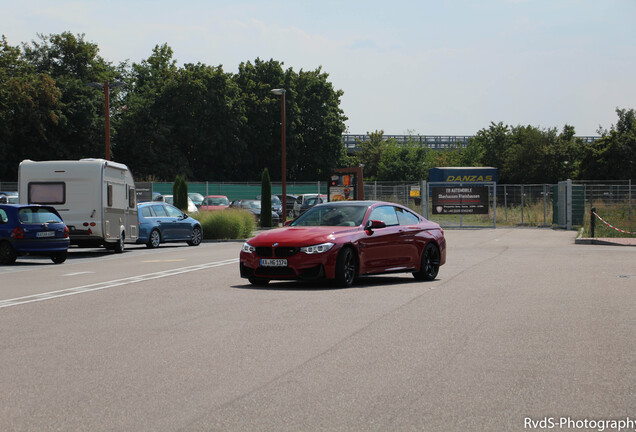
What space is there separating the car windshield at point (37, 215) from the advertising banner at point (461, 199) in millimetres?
28219

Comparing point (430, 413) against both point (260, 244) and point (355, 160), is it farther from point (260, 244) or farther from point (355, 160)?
point (355, 160)

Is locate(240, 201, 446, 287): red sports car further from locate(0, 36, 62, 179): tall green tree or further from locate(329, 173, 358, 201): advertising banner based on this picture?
locate(0, 36, 62, 179): tall green tree

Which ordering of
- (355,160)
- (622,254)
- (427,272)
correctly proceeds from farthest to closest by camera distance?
1. (355,160)
2. (622,254)
3. (427,272)

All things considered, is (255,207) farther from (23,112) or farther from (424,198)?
(23,112)

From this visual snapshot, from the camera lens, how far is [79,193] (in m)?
25.9

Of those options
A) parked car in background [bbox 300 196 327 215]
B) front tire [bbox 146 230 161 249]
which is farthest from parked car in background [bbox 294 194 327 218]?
front tire [bbox 146 230 161 249]

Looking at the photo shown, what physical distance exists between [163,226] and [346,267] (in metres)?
16.9

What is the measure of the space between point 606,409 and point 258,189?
5509 cm

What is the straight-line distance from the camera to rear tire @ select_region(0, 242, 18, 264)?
22.2 metres

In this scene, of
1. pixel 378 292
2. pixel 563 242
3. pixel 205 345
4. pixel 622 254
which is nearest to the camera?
pixel 205 345

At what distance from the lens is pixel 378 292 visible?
14031 millimetres

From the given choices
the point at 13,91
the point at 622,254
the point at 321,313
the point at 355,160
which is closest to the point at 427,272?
the point at 321,313

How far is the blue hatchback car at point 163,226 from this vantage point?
29859 millimetres

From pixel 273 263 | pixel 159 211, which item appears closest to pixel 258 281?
pixel 273 263
